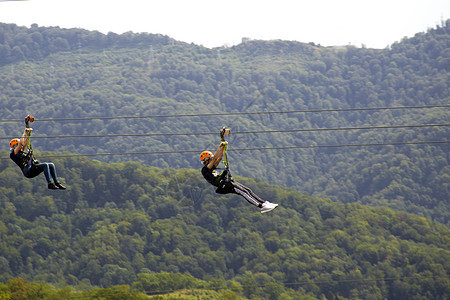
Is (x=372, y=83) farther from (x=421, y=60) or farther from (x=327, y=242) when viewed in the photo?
(x=327, y=242)

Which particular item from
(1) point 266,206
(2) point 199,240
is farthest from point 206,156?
(2) point 199,240

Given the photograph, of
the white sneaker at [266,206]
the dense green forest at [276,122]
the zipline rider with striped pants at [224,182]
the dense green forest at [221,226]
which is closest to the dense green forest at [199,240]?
the dense green forest at [221,226]

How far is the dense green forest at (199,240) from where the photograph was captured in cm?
8281

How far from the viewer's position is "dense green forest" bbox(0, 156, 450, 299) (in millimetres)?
82812

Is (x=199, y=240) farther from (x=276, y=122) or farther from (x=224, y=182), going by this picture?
(x=276, y=122)

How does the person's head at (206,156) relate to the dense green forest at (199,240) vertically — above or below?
above

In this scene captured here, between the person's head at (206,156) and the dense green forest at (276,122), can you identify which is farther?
the dense green forest at (276,122)

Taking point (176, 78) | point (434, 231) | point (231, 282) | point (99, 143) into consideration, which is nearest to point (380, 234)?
point (434, 231)

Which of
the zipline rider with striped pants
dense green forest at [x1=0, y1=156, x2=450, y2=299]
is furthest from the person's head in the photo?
dense green forest at [x1=0, y1=156, x2=450, y2=299]

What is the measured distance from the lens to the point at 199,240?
93750 mm

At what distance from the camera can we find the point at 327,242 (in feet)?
295

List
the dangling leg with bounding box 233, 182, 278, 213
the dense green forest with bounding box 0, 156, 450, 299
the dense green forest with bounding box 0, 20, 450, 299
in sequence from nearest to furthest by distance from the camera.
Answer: the dangling leg with bounding box 233, 182, 278, 213
the dense green forest with bounding box 0, 20, 450, 299
the dense green forest with bounding box 0, 156, 450, 299

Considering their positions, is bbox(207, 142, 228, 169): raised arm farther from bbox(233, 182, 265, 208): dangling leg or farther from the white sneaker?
the white sneaker

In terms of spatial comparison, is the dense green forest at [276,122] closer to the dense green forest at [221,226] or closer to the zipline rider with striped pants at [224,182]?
the dense green forest at [221,226]
